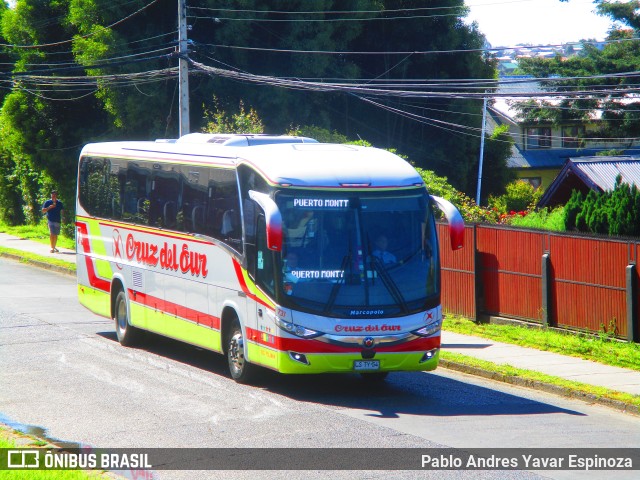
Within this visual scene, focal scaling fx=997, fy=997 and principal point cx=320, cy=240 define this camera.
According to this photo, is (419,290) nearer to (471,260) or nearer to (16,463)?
(16,463)

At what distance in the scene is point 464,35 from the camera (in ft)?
143

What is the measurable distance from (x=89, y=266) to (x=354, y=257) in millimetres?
8125

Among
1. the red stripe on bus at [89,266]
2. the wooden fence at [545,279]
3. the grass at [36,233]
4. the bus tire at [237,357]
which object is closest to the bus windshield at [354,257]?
the bus tire at [237,357]

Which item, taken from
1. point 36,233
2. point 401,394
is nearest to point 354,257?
point 401,394

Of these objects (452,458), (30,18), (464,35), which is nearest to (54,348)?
(452,458)

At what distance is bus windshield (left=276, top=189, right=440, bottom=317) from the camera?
1252cm

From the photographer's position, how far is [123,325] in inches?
691

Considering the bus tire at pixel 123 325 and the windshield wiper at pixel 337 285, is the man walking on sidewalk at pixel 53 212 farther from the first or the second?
the windshield wiper at pixel 337 285

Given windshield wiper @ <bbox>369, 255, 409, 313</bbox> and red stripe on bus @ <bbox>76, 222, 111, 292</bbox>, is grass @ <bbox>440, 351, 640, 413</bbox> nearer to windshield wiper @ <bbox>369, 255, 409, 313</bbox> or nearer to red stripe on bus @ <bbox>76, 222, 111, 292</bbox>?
windshield wiper @ <bbox>369, 255, 409, 313</bbox>

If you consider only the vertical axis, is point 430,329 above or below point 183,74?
below

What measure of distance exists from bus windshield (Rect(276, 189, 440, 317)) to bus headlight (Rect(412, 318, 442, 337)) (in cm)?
25

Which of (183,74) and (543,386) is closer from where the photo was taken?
(543,386)

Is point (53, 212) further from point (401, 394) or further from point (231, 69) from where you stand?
point (401, 394)

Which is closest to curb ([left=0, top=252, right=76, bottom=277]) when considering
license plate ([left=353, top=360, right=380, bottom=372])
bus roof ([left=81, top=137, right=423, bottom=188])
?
bus roof ([left=81, top=137, right=423, bottom=188])
